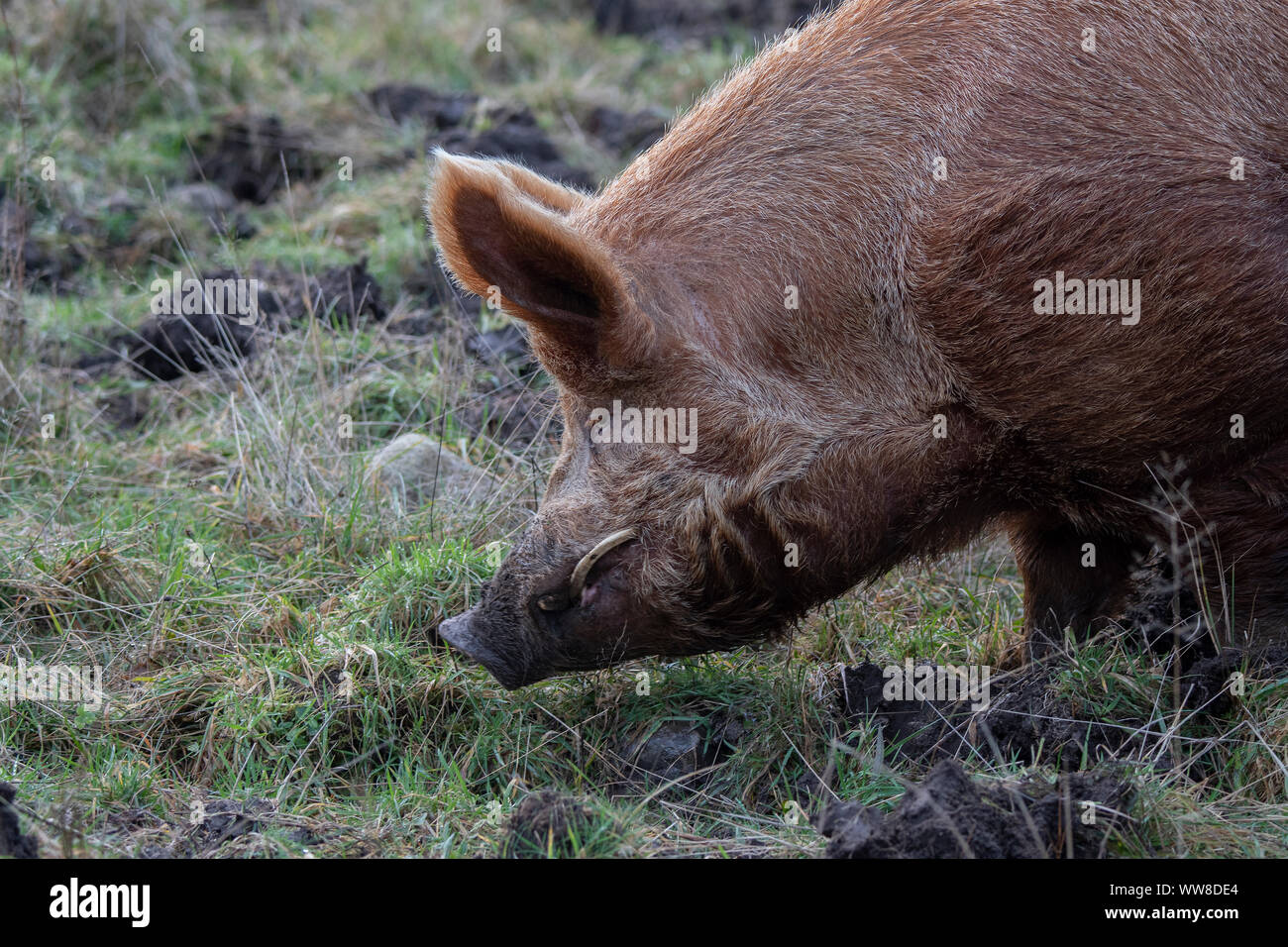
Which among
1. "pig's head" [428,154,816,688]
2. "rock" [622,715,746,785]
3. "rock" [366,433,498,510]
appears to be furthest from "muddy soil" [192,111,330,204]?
"rock" [622,715,746,785]

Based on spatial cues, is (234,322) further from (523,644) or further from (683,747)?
(683,747)

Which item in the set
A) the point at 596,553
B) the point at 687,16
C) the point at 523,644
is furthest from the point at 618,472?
the point at 687,16

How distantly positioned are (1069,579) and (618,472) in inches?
61.7

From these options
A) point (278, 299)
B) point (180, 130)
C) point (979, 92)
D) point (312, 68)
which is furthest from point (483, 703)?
point (312, 68)

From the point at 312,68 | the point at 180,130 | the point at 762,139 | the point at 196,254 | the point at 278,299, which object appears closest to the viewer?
the point at 762,139

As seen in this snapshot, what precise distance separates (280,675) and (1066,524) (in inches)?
96.6

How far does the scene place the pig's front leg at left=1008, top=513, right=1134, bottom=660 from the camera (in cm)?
466

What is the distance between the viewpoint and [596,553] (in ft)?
13.5

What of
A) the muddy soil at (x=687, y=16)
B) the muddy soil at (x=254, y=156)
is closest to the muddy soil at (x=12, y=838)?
the muddy soil at (x=254, y=156)

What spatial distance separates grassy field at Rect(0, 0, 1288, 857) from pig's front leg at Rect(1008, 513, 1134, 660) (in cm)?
17

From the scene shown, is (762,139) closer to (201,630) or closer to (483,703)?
(483,703)

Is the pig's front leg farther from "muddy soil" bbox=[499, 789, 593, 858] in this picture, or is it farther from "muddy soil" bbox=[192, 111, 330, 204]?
"muddy soil" bbox=[192, 111, 330, 204]

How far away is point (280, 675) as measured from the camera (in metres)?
4.38

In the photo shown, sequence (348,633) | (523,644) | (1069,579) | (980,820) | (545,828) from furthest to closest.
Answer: (1069,579)
(348,633)
(523,644)
(545,828)
(980,820)
